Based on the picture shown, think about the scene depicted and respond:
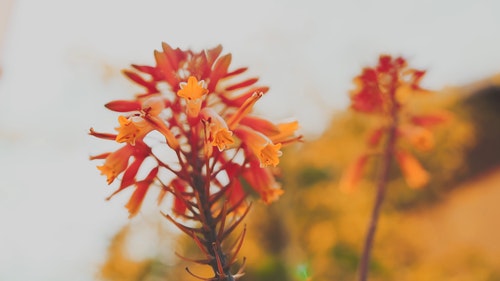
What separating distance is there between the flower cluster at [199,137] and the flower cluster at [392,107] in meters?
0.16

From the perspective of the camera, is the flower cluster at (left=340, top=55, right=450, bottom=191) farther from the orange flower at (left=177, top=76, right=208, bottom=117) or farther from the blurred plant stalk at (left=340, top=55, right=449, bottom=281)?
the orange flower at (left=177, top=76, right=208, bottom=117)

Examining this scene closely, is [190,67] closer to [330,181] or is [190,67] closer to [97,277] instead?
[97,277]

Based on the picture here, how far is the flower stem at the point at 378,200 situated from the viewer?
49cm

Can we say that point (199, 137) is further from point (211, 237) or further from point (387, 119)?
point (387, 119)

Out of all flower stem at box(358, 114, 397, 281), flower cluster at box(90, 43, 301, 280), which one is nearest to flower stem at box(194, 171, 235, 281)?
flower cluster at box(90, 43, 301, 280)

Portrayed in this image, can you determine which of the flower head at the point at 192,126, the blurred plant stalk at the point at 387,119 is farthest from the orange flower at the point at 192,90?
the blurred plant stalk at the point at 387,119

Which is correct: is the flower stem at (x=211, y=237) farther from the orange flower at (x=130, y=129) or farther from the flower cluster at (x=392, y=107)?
the flower cluster at (x=392, y=107)

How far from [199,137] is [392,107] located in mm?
258

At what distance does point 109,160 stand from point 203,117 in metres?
0.07

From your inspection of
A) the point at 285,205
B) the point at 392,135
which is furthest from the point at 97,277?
the point at 392,135

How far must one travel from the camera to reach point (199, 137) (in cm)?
38

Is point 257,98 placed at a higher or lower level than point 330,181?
lower

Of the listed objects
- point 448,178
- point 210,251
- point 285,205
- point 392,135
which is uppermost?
point 448,178

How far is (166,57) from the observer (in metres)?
0.38
